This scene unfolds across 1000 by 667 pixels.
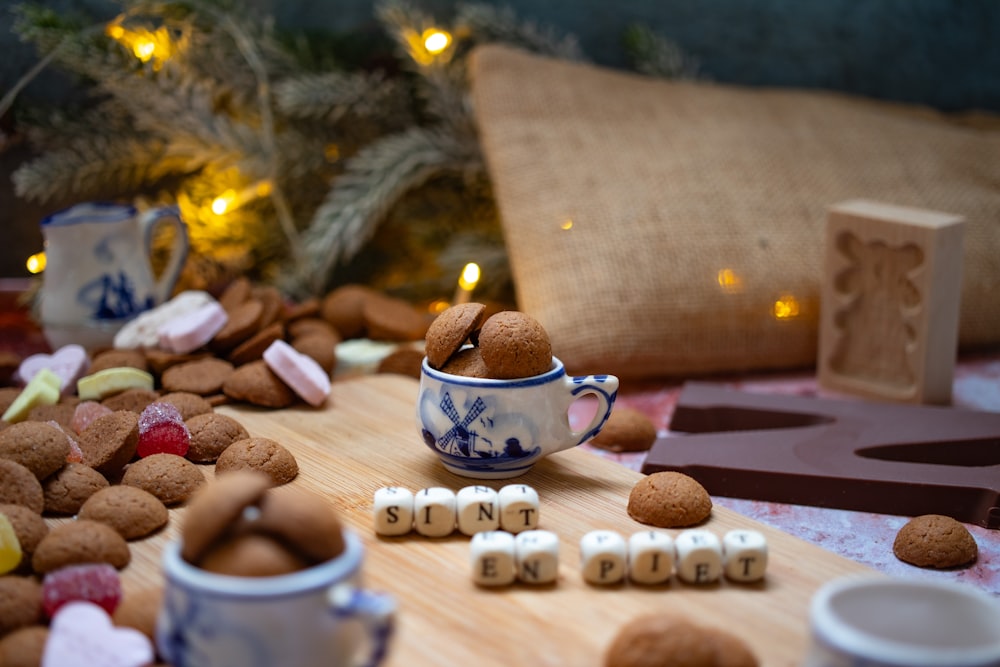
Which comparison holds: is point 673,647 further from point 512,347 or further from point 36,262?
point 36,262

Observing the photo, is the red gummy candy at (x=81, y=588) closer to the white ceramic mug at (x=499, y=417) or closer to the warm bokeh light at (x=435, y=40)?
the white ceramic mug at (x=499, y=417)

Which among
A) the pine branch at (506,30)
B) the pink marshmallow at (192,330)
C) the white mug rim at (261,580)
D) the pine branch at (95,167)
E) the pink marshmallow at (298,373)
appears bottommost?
the white mug rim at (261,580)

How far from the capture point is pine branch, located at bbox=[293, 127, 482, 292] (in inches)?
75.4

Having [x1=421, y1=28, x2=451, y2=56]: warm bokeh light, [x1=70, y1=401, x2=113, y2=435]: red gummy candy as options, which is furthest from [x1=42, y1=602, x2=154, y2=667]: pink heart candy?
[x1=421, y1=28, x2=451, y2=56]: warm bokeh light

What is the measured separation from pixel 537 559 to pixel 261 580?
31 cm

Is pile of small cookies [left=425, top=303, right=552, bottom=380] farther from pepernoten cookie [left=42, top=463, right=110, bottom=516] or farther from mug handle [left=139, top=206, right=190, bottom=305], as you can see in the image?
mug handle [left=139, top=206, right=190, bottom=305]

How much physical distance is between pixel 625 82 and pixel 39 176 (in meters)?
1.08

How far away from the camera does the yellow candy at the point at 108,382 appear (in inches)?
57.6

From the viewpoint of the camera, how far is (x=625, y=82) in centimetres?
212

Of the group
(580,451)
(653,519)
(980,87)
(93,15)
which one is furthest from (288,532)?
(980,87)

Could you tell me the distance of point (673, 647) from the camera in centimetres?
84

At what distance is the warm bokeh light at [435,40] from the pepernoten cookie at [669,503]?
1073mm

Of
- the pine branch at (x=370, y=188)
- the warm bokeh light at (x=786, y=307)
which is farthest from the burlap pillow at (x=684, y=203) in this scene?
the pine branch at (x=370, y=188)

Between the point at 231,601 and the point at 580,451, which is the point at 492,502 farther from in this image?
the point at 231,601
